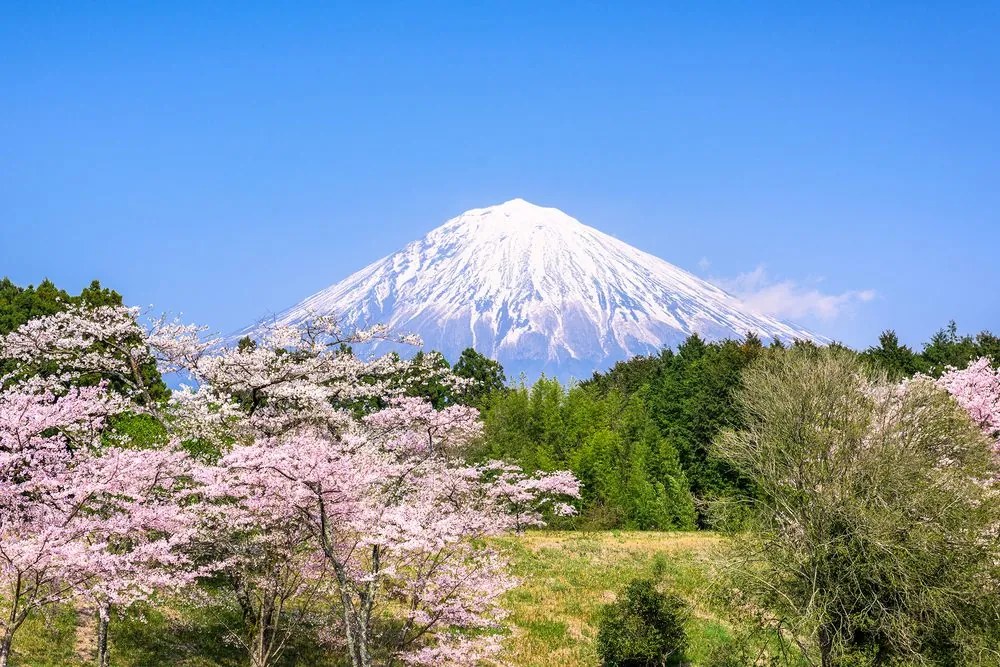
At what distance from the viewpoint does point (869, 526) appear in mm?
18188

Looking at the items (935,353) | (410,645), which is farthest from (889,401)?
(935,353)

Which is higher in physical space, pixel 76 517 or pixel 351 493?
pixel 351 493

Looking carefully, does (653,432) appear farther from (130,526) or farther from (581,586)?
(130,526)

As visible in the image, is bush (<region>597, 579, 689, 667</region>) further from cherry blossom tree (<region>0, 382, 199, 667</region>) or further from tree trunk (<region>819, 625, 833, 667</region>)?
cherry blossom tree (<region>0, 382, 199, 667</region>)

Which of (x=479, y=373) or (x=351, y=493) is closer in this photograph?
(x=351, y=493)

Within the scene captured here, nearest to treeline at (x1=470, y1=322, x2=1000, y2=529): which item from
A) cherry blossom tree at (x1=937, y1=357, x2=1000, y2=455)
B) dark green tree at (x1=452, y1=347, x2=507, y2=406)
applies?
dark green tree at (x1=452, y1=347, x2=507, y2=406)

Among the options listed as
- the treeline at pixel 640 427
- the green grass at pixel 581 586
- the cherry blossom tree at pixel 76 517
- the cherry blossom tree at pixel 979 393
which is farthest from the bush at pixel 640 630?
the treeline at pixel 640 427

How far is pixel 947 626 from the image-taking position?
1767 centimetres

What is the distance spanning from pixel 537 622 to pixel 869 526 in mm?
9712

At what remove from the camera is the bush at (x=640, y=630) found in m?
18.6

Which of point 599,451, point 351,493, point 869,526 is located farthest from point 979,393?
point 351,493

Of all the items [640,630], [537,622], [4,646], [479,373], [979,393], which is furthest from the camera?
[479,373]

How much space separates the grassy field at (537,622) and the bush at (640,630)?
158 centimetres

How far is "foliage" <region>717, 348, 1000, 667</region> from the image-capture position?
58.3 ft
